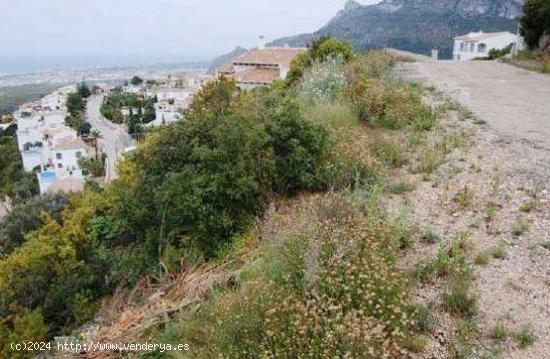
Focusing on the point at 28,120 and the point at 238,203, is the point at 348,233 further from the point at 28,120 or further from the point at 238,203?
the point at 28,120

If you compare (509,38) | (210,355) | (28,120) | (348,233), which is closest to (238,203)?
(348,233)

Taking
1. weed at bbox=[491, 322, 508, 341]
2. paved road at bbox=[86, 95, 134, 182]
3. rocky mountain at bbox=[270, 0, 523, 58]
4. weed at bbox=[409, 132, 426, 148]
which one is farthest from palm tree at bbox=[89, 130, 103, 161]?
weed at bbox=[491, 322, 508, 341]

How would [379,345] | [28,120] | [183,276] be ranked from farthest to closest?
[28,120] → [183,276] → [379,345]

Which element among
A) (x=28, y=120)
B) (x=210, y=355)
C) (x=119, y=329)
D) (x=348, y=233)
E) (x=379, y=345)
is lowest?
(x=28, y=120)

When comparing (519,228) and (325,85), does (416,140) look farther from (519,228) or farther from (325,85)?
(325,85)

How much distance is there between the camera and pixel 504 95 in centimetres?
917

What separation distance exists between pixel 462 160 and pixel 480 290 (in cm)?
266

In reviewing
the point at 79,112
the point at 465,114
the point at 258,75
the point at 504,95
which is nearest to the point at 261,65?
the point at 258,75

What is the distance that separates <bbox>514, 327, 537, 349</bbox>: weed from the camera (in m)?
2.52

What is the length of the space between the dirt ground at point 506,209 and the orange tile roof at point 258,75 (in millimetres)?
23197

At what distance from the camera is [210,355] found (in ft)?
8.30

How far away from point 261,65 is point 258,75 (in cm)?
318

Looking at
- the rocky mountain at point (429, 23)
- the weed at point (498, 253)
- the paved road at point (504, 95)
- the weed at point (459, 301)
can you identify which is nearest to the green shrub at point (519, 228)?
the weed at point (498, 253)

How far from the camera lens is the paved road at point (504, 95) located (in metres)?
6.57
